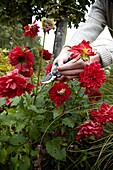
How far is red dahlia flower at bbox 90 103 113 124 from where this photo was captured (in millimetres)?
1327

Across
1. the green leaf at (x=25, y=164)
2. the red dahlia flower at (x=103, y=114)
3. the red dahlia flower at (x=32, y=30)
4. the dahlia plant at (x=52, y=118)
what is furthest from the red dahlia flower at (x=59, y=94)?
the red dahlia flower at (x=32, y=30)

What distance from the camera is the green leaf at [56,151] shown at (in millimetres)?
1362

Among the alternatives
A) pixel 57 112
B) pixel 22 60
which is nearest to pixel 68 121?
pixel 57 112

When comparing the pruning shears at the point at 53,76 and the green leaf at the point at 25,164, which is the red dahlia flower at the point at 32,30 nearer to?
the pruning shears at the point at 53,76

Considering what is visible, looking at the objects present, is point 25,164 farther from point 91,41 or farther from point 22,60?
point 91,41

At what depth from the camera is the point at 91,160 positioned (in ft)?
4.89

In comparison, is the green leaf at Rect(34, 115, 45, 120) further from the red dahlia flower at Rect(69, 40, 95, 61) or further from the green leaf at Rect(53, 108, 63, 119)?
the red dahlia flower at Rect(69, 40, 95, 61)

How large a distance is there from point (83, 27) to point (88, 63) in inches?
18.8

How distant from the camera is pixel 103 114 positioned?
133 cm

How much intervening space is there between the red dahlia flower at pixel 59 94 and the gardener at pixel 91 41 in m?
0.04

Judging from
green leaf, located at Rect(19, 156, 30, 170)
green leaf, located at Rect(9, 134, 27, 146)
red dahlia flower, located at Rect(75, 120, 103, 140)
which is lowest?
green leaf, located at Rect(19, 156, 30, 170)

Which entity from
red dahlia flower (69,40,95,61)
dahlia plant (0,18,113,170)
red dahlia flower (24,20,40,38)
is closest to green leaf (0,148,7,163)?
dahlia plant (0,18,113,170)

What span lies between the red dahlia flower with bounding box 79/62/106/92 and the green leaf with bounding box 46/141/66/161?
23cm

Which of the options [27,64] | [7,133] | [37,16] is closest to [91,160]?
[7,133]
